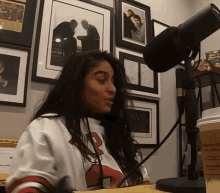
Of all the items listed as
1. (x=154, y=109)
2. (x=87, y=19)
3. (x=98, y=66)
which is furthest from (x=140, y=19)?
(x=98, y=66)

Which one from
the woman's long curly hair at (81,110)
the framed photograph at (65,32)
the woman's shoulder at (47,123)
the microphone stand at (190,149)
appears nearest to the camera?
the microphone stand at (190,149)

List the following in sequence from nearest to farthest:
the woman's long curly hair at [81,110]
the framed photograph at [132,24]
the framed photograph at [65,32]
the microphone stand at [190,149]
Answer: the microphone stand at [190,149] < the woman's long curly hair at [81,110] < the framed photograph at [65,32] < the framed photograph at [132,24]

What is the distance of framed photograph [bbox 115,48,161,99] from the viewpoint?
1678 mm

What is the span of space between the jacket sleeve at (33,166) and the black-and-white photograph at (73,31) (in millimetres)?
841

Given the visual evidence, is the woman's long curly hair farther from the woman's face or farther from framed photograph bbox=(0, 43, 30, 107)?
framed photograph bbox=(0, 43, 30, 107)

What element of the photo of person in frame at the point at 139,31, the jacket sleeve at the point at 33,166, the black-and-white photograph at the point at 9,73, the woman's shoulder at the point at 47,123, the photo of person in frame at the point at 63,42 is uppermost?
the photo of person in frame at the point at 139,31

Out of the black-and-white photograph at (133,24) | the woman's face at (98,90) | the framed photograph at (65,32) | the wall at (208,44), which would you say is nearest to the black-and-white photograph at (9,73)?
the framed photograph at (65,32)

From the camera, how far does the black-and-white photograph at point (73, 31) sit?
1.41m

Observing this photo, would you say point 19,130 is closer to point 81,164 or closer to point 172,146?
point 81,164

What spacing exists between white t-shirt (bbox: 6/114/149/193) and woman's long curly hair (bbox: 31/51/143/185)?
0.04 metres

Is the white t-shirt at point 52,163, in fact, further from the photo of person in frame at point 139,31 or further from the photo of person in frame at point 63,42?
the photo of person in frame at point 139,31

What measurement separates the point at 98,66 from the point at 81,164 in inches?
17.9

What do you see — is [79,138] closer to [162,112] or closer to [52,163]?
[52,163]

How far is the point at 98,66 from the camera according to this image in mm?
948
